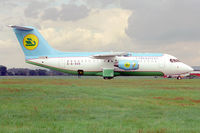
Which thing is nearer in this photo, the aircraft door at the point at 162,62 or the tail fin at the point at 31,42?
the tail fin at the point at 31,42

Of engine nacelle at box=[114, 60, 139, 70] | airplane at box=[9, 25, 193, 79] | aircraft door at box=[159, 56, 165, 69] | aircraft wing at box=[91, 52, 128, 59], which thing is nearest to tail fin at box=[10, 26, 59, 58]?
airplane at box=[9, 25, 193, 79]

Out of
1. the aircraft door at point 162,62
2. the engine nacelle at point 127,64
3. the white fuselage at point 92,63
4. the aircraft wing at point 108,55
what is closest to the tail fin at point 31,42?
the white fuselage at point 92,63

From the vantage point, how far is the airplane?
55531 mm

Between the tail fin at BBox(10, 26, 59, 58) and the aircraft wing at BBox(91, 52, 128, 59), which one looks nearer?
the aircraft wing at BBox(91, 52, 128, 59)

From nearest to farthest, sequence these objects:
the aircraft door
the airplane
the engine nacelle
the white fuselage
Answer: the engine nacelle
the airplane
the white fuselage
the aircraft door

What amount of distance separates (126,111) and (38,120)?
15.8 ft

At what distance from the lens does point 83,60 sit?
183 feet

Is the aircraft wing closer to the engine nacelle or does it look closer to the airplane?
the airplane

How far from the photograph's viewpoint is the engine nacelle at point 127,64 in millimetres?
55250

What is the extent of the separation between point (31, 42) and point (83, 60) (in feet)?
34.7

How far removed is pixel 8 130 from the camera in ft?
34.1

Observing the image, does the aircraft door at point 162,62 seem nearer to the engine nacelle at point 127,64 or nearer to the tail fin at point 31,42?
the engine nacelle at point 127,64

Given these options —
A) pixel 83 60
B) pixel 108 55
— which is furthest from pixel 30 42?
pixel 108 55

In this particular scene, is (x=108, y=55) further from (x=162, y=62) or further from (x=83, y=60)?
(x=162, y=62)
